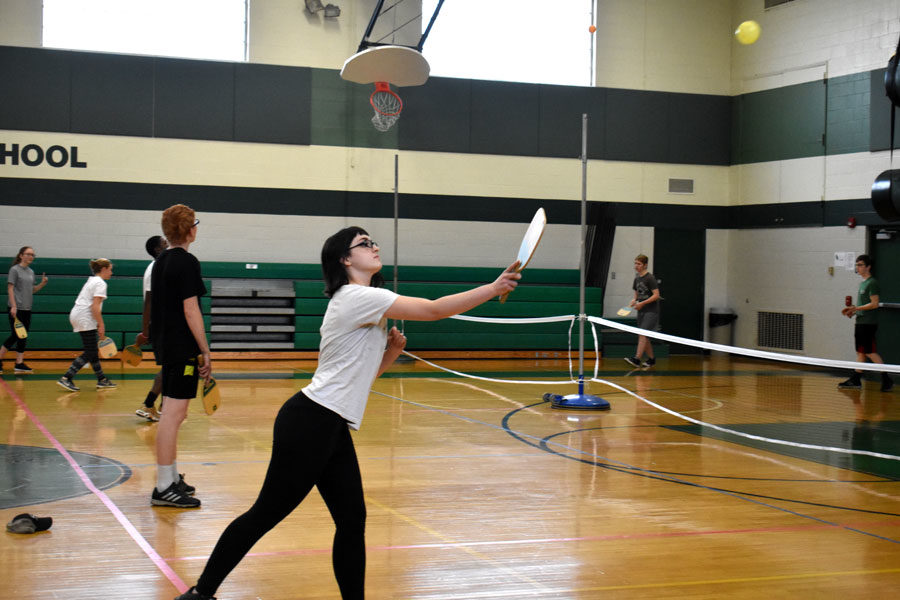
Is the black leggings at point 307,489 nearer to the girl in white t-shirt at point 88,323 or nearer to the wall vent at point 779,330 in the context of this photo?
the girl in white t-shirt at point 88,323

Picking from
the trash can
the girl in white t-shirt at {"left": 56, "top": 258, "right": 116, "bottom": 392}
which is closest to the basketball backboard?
the girl in white t-shirt at {"left": 56, "top": 258, "right": 116, "bottom": 392}

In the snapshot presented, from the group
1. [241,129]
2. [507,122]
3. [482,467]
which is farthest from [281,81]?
[482,467]

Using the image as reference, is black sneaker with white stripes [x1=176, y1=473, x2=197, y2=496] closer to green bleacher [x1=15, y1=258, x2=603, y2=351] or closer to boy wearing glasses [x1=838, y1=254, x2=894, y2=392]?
boy wearing glasses [x1=838, y1=254, x2=894, y2=392]

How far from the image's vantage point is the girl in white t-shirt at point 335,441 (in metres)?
3.59

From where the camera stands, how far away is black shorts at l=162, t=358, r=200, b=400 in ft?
19.2

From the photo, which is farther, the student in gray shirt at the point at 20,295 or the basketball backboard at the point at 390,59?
the basketball backboard at the point at 390,59

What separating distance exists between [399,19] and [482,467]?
12580 mm

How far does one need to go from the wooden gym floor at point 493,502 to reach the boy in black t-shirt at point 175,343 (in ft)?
0.77

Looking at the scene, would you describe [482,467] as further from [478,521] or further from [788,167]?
[788,167]

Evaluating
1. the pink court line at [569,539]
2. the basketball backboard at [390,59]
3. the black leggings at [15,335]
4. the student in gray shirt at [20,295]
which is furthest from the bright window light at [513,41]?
the pink court line at [569,539]

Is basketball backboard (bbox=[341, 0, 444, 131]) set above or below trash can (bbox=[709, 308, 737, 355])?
above

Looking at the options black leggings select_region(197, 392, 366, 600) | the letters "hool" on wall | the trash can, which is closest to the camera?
black leggings select_region(197, 392, 366, 600)

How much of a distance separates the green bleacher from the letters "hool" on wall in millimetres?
1790

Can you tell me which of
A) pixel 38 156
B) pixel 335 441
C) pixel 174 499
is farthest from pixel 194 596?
pixel 38 156
